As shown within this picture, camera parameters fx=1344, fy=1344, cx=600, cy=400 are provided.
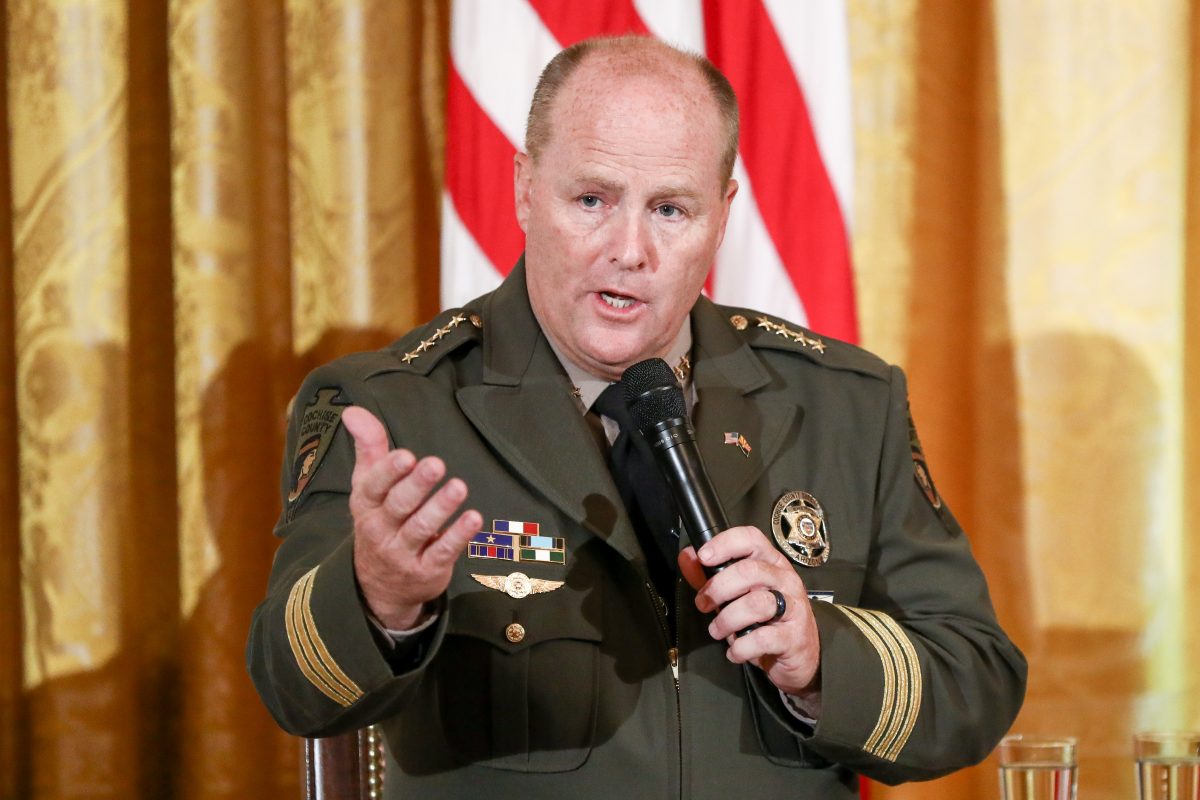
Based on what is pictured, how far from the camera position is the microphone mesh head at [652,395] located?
124 cm

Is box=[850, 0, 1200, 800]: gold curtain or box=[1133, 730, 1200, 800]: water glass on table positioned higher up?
box=[850, 0, 1200, 800]: gold curtain

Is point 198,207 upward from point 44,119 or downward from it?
downward

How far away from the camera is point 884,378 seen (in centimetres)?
168

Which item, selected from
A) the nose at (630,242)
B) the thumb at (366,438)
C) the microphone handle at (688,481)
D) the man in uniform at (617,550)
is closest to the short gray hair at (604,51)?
the man in uniform at (617,550)

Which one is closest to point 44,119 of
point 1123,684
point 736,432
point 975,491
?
point 736,432

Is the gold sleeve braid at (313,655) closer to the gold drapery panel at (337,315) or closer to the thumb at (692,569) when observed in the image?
the thumb at (692,569)

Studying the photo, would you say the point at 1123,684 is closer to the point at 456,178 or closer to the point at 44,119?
the point at 456,178

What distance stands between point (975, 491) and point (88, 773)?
1.51 metres

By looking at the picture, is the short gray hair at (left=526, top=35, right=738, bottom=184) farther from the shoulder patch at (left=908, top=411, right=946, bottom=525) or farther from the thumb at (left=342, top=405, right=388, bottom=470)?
the thumb at (left=342, top=405, right=388, bottom=470)

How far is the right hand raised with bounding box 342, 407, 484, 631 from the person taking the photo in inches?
40.3

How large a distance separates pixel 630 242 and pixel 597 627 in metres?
0.42

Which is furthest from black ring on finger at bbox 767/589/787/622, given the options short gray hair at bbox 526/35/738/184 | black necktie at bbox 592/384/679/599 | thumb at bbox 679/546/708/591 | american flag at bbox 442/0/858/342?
american flag at bbox 442/0/858/342

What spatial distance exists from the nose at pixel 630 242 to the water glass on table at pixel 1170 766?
30.3 inches

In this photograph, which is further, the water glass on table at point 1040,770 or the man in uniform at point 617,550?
the water glass on table at point 1040,770
